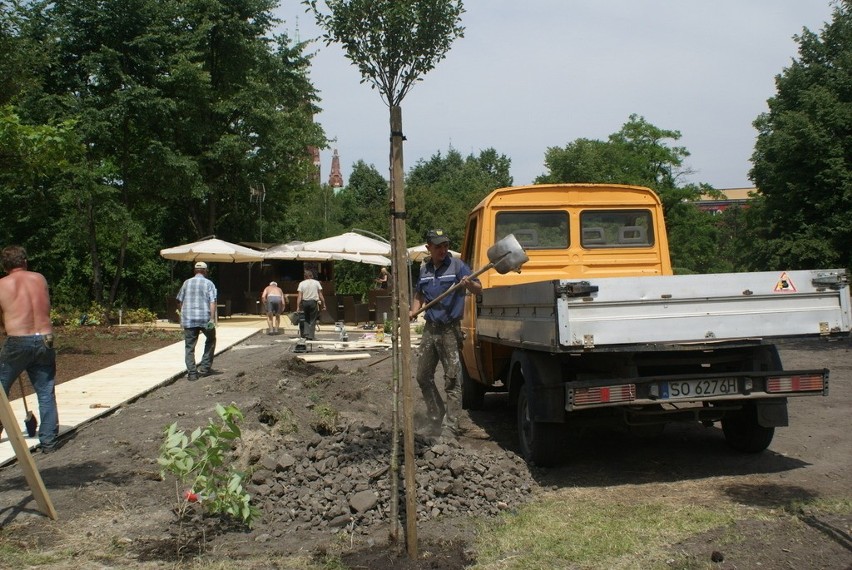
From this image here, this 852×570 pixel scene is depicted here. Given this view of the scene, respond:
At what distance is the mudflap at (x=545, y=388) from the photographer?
20.5 ft

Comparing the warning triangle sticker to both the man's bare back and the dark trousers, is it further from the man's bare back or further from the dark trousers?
the dark trousers

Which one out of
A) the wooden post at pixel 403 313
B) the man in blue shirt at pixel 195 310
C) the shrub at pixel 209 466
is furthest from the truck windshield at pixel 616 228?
the man in blue shirt at pixel 195 310

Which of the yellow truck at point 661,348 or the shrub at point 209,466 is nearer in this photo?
the shrub at point 209,466

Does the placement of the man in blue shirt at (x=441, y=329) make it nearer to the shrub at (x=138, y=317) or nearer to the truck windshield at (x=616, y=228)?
the truck windshield at (x=616, y=228)

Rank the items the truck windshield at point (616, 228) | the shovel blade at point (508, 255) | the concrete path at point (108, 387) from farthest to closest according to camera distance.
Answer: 1. the concrete path at point (108, 387)
2. the truck windshield at point (616, 228)
3. the shovel blade at point (508, 255)

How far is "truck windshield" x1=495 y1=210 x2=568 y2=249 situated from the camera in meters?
8.59

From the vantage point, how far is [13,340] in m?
7.07

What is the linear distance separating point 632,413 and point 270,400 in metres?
3.86

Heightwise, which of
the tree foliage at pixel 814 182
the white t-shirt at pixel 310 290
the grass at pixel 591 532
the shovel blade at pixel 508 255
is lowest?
the grass at pixel 591 532

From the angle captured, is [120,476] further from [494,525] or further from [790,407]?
[790,407]

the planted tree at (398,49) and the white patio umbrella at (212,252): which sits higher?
the white patio umbrella at (212,252)

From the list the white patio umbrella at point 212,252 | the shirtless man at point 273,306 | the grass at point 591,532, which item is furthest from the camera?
the white patio umbrella at point 212,252

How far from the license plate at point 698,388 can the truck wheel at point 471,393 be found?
3.47m

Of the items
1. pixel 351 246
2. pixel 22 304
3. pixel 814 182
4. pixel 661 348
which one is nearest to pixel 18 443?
pixel 22 304
